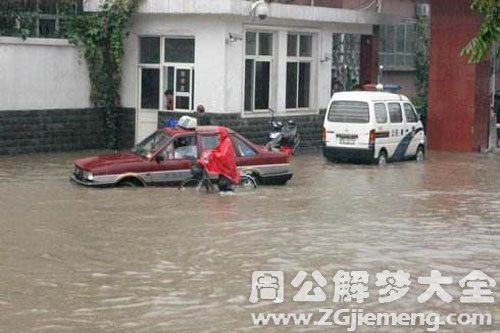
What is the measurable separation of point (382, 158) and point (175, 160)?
27.6 ft

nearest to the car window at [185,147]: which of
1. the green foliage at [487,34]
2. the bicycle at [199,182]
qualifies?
the bicycle at [199,182]

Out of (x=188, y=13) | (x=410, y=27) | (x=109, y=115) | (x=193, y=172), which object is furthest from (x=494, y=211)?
(x=410, y=27)

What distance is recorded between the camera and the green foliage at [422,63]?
37725 millimetres

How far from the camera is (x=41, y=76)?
86.9 ft

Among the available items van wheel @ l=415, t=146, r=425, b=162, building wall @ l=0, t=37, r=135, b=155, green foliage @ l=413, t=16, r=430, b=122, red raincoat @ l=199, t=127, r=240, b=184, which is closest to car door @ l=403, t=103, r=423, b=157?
van wheel @ l=415, t=146, r=425, b=162

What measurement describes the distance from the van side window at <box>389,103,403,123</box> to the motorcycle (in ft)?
8.78

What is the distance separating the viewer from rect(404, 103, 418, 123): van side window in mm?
26875

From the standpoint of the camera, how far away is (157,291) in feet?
34.6

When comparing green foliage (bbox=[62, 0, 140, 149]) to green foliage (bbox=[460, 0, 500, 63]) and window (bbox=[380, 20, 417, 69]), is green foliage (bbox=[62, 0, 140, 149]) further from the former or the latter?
window (bbox=[380, 20, 417, 69])

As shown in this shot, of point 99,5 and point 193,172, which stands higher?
point 99,5

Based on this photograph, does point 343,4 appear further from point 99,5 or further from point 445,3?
point 99,5

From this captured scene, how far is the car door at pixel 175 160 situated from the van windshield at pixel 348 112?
24.6ft

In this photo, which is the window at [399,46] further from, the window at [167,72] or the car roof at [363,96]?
the car roof at [363,96]

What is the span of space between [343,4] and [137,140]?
39.0ft
